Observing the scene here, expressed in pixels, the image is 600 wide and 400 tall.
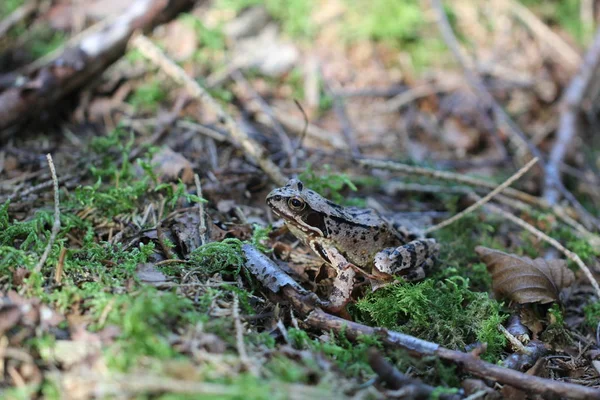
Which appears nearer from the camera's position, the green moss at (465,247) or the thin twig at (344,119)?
the green moss at (465,247)

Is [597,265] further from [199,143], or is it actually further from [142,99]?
[142,99]

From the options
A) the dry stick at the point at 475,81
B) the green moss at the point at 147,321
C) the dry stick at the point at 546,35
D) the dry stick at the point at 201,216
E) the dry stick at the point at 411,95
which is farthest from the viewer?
the dry stick at the point at 546,35

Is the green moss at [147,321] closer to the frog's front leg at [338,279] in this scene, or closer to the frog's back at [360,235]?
the frog's front leg at [338,279]

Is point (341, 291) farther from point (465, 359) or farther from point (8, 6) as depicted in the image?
point (8, 6)

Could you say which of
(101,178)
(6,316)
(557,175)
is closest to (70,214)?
(101,178)

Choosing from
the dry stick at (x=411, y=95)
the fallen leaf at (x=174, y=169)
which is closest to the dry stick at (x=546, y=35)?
the dry stick at (x=411, y=95)

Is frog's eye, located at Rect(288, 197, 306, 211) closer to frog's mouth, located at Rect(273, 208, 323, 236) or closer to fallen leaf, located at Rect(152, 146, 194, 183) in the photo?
frog's mouth, located at Rect(273, 208, 323, 236)

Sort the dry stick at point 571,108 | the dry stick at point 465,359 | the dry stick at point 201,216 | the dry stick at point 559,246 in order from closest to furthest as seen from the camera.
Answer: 1. the dry stick at point 465,359
2. the dry stick at point 201,216
3. the dry stick at point 559,246
4. the dry stick at point 571,108
